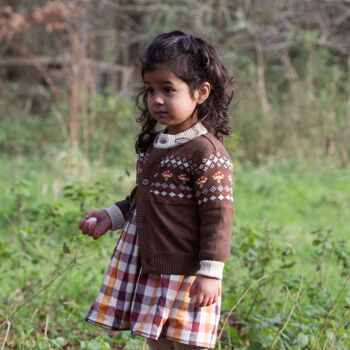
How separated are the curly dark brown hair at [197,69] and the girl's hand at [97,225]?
29 cm

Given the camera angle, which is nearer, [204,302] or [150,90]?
[204,302]

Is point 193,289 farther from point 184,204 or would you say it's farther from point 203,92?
point 203,92

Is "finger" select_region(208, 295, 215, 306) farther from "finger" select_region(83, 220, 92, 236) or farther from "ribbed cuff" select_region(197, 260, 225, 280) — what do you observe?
"finger" select_region(83, 220, 92, 236)

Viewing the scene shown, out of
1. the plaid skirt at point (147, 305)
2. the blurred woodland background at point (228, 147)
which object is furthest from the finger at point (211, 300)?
the blurred woodland background at point (228, 147)

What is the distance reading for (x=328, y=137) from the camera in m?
10.5

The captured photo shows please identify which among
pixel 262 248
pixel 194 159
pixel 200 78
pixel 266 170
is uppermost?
pixel 200 78

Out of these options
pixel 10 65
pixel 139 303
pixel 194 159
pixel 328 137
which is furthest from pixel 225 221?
pixel 10 65

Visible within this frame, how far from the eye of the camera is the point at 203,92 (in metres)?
2.66

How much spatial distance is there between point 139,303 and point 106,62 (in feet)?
39.1

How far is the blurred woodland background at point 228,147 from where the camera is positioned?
146 inches

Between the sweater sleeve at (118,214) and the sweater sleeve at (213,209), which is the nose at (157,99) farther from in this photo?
the sweater sleeve at (118,214)

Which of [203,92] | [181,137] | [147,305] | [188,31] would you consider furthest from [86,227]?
[188,31]

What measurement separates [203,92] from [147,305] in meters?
0.76

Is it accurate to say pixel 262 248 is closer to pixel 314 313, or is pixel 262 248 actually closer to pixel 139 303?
pixel 314 313
